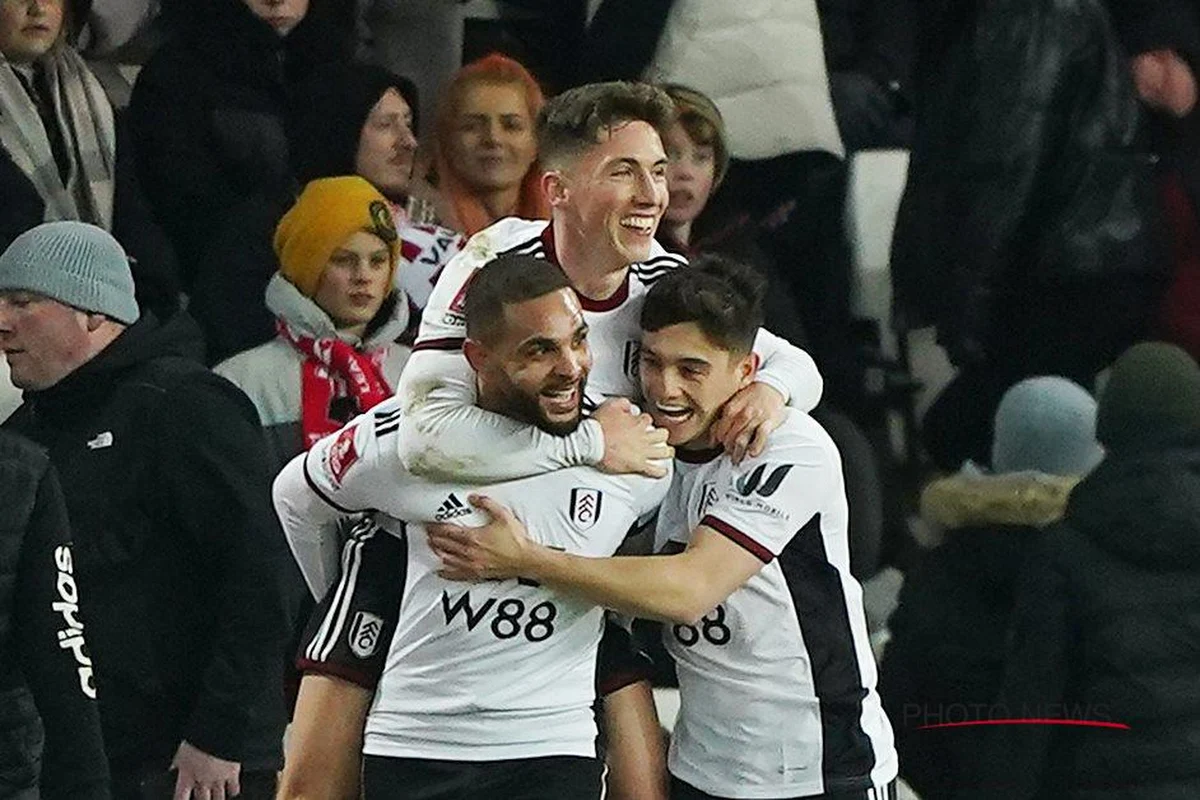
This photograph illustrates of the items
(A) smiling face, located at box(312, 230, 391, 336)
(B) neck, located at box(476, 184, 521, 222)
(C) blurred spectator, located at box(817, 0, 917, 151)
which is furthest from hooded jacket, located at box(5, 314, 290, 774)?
(C) blurred spectator, located at box(817, 0, 917, 151)

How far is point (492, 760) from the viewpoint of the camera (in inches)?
150

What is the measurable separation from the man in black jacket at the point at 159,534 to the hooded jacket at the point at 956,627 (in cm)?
144

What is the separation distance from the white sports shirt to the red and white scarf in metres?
0.92

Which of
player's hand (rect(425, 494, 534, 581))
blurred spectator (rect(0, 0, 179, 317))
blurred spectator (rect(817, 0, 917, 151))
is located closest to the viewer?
player's hand (rect(425, 494, 534, 581))

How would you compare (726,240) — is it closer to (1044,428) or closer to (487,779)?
(1044,428)

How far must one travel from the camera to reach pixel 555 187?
13.2 ft

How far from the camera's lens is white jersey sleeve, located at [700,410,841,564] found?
12.7ft

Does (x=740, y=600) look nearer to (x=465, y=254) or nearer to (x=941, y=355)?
(x=465, y=254)

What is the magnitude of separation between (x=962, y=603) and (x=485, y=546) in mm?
1976

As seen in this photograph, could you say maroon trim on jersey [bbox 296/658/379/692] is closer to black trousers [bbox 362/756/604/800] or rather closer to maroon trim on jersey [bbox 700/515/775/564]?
black trousers [bbox 362/756/604/800]

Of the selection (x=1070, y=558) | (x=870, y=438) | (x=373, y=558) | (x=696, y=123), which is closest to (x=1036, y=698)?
(x=1070, y=558)

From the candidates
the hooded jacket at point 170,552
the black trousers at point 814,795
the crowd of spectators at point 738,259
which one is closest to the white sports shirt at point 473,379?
the crowd of spectators at point 738,259

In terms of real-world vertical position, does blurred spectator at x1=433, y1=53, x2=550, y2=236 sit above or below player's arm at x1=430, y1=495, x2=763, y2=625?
above

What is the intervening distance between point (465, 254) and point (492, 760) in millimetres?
752
